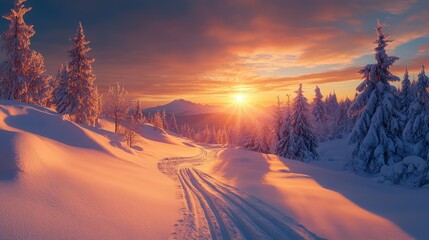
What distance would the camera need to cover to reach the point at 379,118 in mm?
21344

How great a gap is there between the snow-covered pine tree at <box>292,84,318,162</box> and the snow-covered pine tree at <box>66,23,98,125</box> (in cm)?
2872

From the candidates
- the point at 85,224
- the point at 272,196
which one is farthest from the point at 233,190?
the point at 85,224

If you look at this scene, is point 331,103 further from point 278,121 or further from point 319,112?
point 278,121

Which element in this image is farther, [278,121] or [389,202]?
[278,121]

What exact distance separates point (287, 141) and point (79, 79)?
3007 centimetres

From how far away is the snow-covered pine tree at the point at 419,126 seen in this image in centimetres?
2191

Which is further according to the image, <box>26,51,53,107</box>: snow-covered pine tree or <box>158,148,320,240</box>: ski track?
<box>26,51,53,107</box>: snow-covered pine tree

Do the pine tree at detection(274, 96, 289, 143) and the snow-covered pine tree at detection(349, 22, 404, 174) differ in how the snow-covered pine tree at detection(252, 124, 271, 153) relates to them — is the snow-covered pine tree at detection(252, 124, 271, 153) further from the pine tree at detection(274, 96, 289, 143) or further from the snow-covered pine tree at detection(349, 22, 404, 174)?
the snow-covered pine tree at detection(349, 22, 404, 174)

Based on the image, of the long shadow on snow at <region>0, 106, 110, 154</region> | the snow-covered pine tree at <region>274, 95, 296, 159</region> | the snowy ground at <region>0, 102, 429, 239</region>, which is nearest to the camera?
the snowy ground at <region>0, 102, 429, 239</region>

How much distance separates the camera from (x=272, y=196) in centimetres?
1162

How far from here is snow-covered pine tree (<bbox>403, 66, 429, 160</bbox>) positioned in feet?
71.9

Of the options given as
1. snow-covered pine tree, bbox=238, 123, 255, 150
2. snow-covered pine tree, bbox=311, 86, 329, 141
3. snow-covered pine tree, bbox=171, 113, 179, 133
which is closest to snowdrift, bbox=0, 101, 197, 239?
snow-covered pine tree, bbox=238, 123, 255, 150

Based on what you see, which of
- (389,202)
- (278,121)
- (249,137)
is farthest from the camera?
(249,137)

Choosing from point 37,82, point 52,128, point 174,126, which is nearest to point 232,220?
point 52,128
